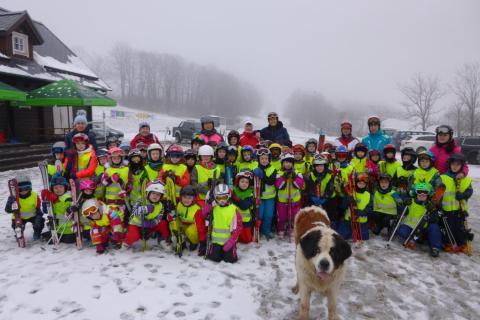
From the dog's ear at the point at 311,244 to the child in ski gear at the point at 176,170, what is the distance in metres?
2.66

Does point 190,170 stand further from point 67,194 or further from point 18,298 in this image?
point 18,298

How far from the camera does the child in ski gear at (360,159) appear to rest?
585 centimetres

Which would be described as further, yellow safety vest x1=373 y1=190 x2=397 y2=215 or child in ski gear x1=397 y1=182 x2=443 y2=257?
yellow safety vest x1=373 y1=190 x2=397 y2=215

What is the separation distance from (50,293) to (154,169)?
2.42m

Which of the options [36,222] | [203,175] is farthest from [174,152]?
[36,222]

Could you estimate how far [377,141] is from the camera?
251 inches

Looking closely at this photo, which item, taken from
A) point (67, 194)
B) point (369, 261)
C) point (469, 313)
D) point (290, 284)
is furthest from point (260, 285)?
point (67, 194)

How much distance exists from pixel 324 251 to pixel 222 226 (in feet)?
6.09

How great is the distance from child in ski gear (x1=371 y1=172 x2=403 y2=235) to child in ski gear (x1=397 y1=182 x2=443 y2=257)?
0.80ft

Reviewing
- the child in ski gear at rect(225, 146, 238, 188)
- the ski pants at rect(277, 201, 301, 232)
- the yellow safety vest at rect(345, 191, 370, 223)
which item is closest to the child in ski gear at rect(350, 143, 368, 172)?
the yellow safety vest at rect(345, 191, 370, 223)

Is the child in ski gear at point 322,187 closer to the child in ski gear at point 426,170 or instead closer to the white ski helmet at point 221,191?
the child in ski gear at point 426,170

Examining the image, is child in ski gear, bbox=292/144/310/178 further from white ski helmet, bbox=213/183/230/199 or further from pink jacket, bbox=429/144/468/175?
pink jacket, bbox=429/144/468/175

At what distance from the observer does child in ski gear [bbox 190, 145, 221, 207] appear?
5098 mm

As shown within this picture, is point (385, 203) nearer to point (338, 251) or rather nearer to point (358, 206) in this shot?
point (358, 206)
